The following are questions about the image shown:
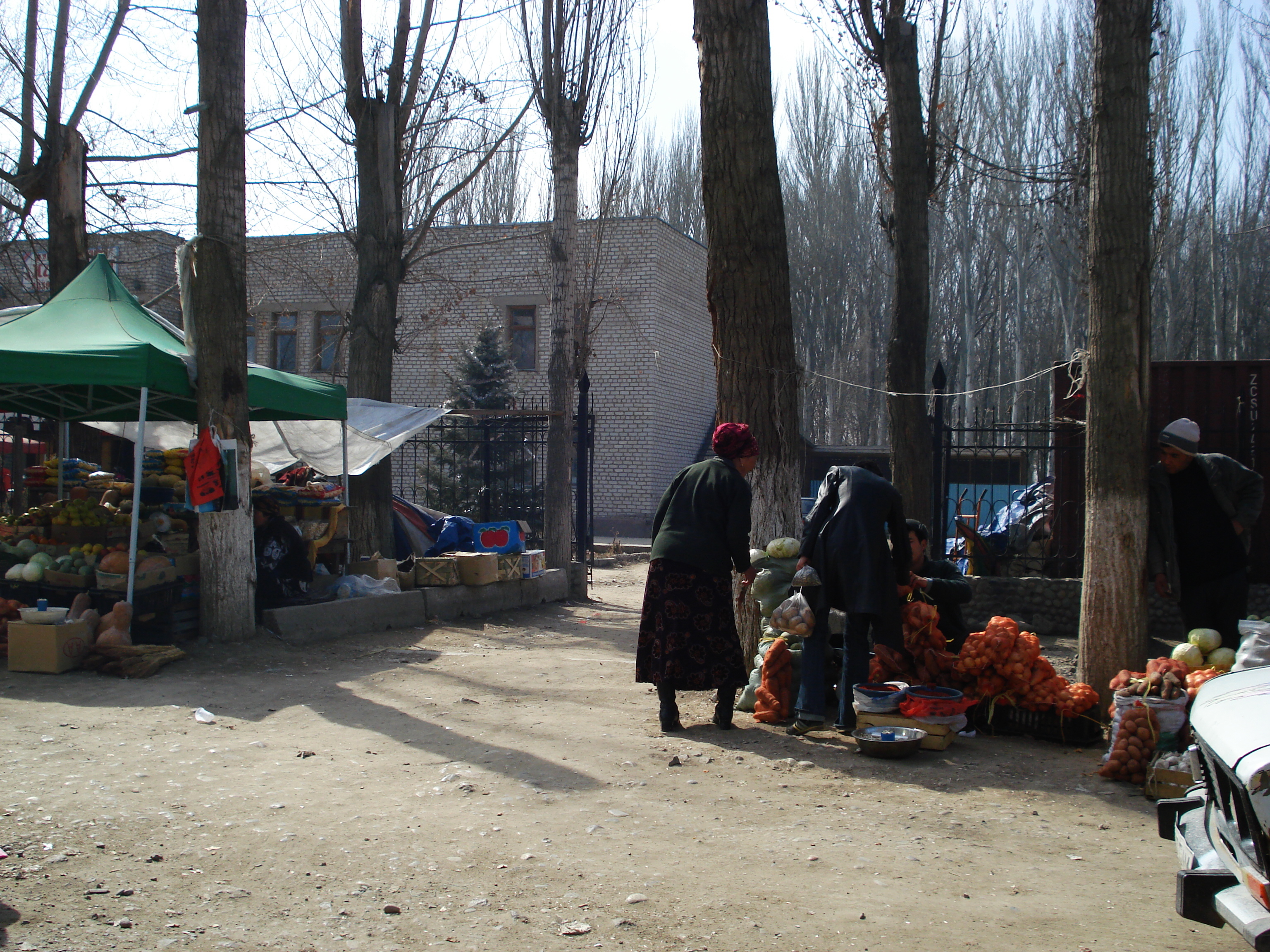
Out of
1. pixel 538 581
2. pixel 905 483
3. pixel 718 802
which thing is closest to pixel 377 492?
pixel 538 581

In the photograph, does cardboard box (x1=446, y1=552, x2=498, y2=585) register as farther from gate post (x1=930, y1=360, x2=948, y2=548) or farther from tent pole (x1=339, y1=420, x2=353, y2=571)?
gate post (x1=930, y1=360, x2=948, y2=548)

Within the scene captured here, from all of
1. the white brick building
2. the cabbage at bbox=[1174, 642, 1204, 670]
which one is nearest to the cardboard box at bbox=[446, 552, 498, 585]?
the cabbage at bbox=[1174, 642, 1204, 670]

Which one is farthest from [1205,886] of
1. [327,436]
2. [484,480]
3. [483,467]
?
[483,467]

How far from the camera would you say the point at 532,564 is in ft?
39.0

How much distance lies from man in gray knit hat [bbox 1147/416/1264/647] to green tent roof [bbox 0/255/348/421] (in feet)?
24.0

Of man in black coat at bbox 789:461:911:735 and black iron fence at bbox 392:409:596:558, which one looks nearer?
man in black coat at bbox 789:461:911:735

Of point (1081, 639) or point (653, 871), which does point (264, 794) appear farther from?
point (1081, 639)

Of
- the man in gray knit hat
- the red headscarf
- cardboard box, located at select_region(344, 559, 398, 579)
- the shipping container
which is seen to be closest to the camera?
the red headscarf

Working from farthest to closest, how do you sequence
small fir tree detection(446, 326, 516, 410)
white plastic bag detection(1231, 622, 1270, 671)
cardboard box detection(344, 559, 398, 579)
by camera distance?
small fir tree detection(446, 326, 516, 410) < cardboard box detection(344, 559, 398, 579) < white plastic bag detection(1231, 622, 1270, 671)

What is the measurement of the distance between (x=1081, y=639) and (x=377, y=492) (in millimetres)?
8560

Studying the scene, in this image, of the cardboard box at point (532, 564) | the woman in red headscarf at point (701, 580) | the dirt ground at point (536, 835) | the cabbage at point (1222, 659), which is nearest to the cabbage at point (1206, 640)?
the cabbage at point (1222, 659)

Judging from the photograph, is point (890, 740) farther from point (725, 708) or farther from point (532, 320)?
point (532, 320)

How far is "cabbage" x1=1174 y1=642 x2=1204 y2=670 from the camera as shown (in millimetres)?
5070

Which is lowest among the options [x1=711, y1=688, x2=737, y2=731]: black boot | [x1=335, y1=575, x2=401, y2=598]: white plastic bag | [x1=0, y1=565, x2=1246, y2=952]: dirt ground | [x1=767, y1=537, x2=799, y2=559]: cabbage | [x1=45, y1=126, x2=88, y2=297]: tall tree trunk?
[x1=0, y1=565, x2=1246, y2=952]: dirt ground
